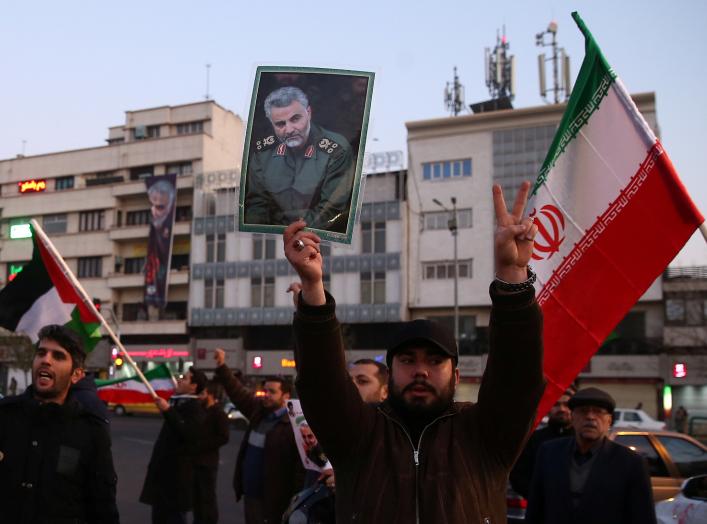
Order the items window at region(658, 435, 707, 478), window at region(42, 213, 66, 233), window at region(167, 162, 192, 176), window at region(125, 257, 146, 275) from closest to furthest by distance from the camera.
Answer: window at region(658, 435, 707, 478), window at region(167, 162, 192, 176), window at region(125, 257, 146, 275), window at region(42, 213, 66, 233)

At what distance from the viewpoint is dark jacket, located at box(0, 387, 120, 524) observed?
13.1ft

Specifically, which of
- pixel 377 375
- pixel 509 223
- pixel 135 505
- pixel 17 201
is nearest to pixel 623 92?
pixel 377 375

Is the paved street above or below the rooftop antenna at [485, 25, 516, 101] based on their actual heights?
below

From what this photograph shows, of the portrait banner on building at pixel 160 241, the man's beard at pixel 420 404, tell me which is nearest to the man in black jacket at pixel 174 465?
the man's beard at pixel 420 404

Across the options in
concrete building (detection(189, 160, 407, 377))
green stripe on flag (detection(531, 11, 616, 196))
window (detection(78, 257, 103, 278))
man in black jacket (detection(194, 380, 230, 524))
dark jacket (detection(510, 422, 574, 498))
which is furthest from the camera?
window (detection(78, 257, 103, 278))

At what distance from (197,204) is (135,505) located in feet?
132

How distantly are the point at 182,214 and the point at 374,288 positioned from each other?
49.3ft

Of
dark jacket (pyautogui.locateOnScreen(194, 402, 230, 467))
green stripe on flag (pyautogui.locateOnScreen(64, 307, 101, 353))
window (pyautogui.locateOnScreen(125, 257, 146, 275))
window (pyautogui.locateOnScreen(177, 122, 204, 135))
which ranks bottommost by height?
dark jacket (pyautogui.locateOnScreen(194, 402, 230, 467))

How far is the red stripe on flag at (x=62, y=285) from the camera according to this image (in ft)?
27.5

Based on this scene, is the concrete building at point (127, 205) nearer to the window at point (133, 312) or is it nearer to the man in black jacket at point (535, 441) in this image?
the window at point (133, 312)

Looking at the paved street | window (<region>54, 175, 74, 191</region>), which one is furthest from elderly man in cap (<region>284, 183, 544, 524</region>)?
window (<region>54, 175, 74, 191</region>)

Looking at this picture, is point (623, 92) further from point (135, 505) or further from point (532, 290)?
point (135, 505)

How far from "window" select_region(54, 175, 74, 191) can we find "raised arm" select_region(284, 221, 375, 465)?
2356 inches

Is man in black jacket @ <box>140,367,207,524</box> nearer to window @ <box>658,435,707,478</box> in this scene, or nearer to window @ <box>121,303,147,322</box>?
window @ <box>658,435,707,478</box>
